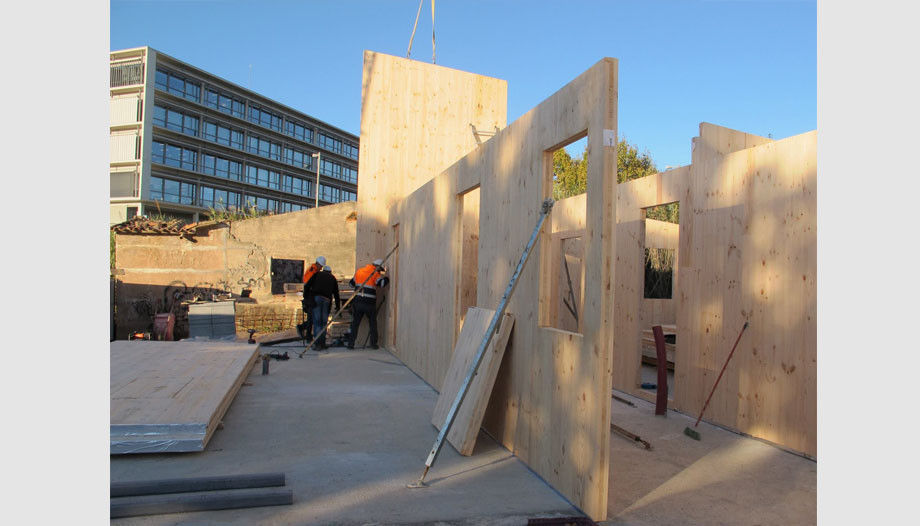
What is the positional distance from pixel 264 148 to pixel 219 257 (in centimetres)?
4430

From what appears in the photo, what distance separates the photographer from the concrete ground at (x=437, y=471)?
12.5 feet

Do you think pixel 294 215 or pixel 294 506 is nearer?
pixel 294 506

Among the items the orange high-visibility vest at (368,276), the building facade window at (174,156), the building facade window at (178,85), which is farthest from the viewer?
the building facade window at (178,85)

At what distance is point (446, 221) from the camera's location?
8055 millimetres

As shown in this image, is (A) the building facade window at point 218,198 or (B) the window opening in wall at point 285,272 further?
(A) the building facade window at point 218,198

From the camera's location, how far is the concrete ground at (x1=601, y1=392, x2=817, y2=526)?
3.96 m

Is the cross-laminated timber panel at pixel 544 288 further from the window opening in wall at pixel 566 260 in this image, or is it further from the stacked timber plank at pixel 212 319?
the stacked timber plank at pixel 212 319

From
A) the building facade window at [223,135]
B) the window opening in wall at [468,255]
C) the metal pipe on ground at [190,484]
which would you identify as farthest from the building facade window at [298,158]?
the metal pipe on ground at [190,484]

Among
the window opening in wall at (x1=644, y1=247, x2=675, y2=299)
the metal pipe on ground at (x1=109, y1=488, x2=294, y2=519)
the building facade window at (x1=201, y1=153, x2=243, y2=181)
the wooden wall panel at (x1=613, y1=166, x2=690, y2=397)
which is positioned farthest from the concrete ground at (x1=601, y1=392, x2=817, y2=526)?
the building facade window at (x1=201, y1=153, x2=243, y2=181)

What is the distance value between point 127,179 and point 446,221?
153ft

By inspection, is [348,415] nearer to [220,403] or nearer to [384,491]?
[220,403]

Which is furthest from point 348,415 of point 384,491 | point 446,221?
point 446,221

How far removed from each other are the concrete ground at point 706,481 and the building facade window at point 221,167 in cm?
5307

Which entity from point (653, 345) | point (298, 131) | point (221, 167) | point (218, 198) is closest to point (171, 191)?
point (218, 198)
